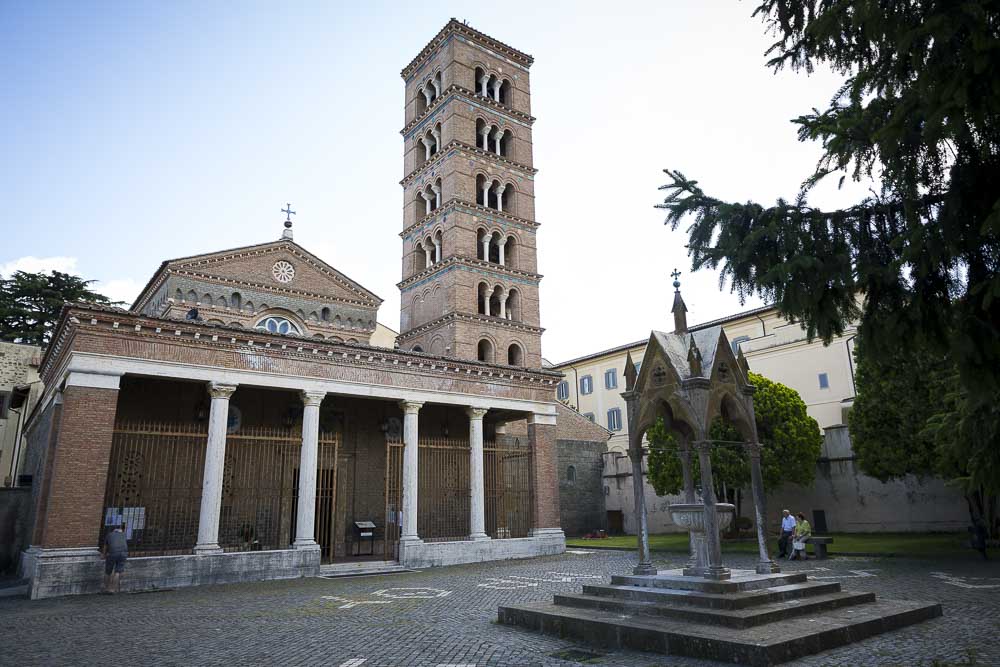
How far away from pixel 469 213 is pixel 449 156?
9.41 ft

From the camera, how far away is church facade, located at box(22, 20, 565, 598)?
48.0 ft

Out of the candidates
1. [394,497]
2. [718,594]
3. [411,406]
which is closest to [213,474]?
[411,406]

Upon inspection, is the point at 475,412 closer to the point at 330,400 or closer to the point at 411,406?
the point at 411,406

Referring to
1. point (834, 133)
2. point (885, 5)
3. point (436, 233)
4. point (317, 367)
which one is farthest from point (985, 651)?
point (436, 233)

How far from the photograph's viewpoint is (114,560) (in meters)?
13.3

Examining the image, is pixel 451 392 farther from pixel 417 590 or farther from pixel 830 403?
pixel 830 403

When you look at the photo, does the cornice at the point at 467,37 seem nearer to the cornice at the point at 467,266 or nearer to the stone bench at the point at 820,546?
the cornice at the point at 467,266

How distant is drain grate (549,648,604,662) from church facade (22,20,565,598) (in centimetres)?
1067

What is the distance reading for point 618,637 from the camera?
7426 millimetres

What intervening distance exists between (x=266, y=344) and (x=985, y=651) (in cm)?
1532

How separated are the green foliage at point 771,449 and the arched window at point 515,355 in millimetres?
7437

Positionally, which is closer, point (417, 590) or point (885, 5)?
point (885, 5)

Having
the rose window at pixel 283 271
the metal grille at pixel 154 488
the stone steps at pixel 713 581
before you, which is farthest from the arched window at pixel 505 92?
the stone steps at pixel 713 581

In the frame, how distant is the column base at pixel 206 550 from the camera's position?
1483cm
